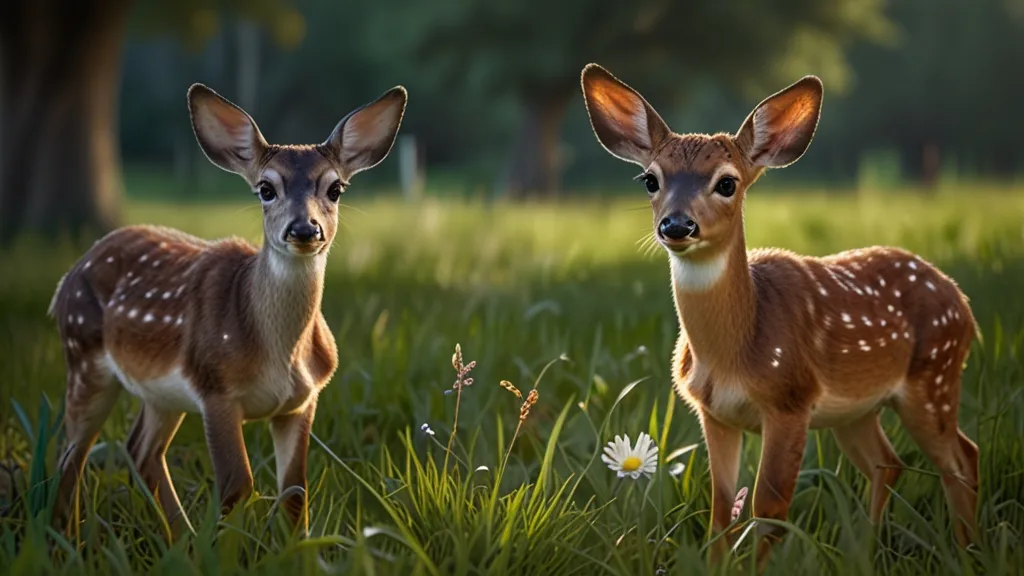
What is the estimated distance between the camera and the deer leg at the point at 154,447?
3.94 m

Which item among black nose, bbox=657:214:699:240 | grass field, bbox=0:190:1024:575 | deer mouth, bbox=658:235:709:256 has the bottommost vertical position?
grass field, bbox=0:190:1024:575

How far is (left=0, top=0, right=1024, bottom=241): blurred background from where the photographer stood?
12.6 meters

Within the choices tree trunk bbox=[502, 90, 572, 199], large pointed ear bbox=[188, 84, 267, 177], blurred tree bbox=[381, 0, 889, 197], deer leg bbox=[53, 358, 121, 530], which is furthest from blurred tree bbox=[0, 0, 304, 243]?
tree trunk bbox=[502, 90, 572, 199]

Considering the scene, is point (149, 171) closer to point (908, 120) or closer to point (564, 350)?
point (908, 120)

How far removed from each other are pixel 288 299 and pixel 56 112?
10127mm

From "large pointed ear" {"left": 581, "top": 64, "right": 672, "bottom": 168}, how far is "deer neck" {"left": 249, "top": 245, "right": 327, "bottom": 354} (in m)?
0.89

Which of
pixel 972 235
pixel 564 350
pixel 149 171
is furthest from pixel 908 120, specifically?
pixel 564 350

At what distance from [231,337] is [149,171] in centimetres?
4115

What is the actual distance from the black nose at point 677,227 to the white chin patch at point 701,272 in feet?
0.73

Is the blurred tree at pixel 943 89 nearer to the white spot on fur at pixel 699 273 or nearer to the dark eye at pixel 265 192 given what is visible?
the white spot on fur at pixel 699 273

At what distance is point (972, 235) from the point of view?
851 cm

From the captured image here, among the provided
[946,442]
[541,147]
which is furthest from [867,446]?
[541,147]

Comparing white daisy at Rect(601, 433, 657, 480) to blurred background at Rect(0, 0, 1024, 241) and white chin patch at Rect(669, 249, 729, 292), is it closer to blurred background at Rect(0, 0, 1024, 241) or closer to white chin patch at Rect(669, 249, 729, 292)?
white chin patch at Rect(669, 249, 729, 292)

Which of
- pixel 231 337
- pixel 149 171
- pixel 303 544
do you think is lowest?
pixel 149 171
